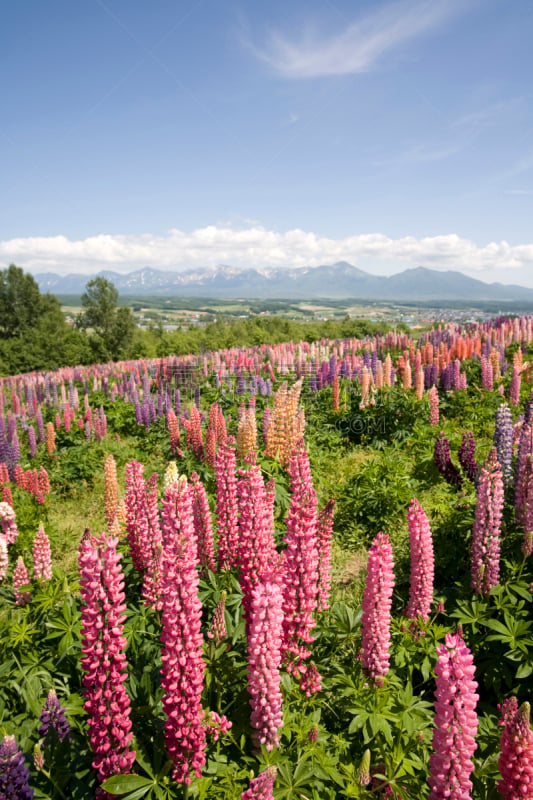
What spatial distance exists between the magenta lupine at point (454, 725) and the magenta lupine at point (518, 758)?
0.73 ft

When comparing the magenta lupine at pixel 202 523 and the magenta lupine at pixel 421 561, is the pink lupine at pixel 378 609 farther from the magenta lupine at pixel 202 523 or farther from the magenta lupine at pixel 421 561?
the magenta lupine at pixel 202 523

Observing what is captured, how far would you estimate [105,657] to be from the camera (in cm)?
264

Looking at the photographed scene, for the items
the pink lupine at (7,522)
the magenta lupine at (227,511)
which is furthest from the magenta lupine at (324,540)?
the pink lupine at (7,522)

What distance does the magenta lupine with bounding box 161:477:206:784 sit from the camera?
2.59m

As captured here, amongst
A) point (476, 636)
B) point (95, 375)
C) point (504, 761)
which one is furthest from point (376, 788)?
point (95, 375)

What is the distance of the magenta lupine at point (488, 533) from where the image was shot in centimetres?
439

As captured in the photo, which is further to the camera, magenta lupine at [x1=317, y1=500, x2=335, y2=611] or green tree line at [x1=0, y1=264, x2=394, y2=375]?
green tree line at [x1=0, y1=264, x2=394, y2=375]

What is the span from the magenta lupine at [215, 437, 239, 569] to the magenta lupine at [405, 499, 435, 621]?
1684 mm

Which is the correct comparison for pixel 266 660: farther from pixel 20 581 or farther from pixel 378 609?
pixel 20 581

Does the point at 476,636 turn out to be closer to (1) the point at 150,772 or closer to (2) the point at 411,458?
(1) the point at 150,772

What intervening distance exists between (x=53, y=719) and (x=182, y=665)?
1.23m

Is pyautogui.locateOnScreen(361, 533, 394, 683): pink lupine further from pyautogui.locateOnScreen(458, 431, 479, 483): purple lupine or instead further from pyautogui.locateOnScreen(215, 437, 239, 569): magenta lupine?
pyautogui.locateOnScreen(458, 431, 479, 483): purple lupine

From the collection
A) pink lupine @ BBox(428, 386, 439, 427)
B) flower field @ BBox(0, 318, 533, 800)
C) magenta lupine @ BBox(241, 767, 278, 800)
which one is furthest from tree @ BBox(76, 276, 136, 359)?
magenta lupine @ BBox(241, 767, 278, 800)

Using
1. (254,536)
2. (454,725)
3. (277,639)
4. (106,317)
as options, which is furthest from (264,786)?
(106,317)
